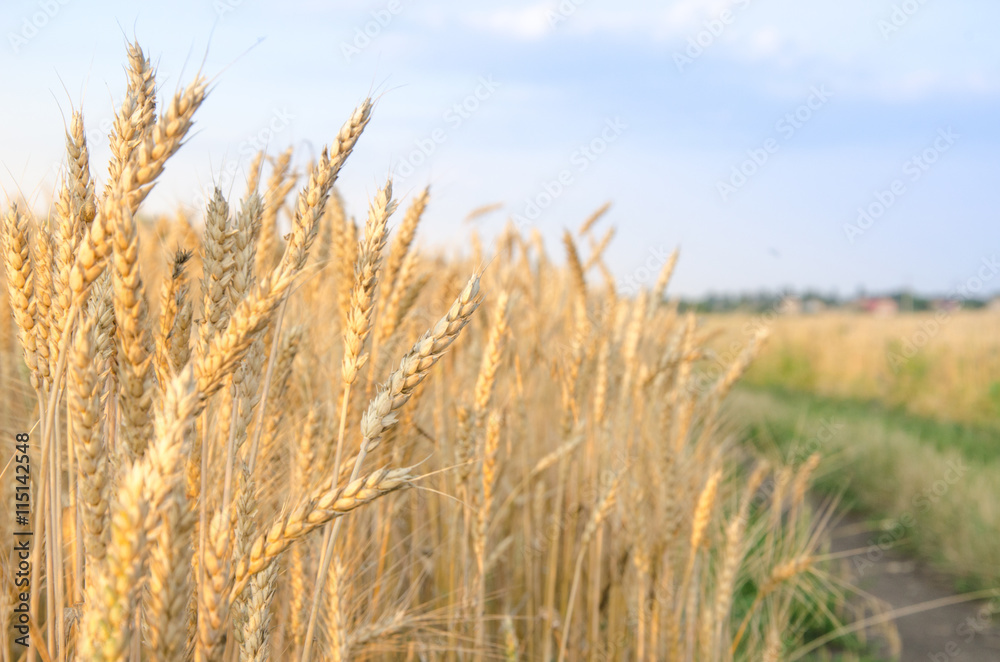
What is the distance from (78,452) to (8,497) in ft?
4.24

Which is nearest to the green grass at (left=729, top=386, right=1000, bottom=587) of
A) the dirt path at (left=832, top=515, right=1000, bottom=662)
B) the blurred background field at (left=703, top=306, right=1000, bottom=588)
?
the blurred background field at (left=703, top=306, right=1000, bottom=588)

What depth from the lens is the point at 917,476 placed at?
6.03 metres

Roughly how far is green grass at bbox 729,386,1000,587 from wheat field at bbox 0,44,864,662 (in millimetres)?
2087

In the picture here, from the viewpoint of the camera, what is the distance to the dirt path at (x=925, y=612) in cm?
396

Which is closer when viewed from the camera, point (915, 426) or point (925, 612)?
point (925, 612)

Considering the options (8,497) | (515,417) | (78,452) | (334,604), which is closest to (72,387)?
(78,452)

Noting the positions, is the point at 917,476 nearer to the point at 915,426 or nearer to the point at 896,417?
the point at 915,426

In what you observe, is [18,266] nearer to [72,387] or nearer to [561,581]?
[72,387]

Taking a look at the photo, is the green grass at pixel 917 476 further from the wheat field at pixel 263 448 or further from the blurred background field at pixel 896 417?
the wheat field at pixel 263 448

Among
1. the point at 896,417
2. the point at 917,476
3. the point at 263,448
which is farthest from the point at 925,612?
the point at 896,417

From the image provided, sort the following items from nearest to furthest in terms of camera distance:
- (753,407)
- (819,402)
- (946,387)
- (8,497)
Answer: (8,497) → (753,407) → (946,387) → (819,402)

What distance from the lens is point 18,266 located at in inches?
36.9

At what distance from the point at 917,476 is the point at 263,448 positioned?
20.8 feet

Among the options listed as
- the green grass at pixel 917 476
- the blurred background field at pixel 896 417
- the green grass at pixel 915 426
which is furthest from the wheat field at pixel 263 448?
the green grass at pixel 915 426
